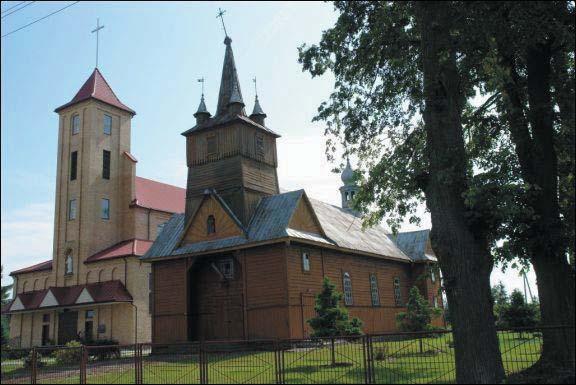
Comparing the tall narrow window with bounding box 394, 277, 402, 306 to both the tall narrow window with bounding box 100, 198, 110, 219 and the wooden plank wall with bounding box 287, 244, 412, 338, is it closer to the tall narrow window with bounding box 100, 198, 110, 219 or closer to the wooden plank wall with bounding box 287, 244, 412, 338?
the wooden plank wall with bounding box 287, 244, 412, 338

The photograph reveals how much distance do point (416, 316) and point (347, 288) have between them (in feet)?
24.4

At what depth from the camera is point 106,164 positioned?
44.7m

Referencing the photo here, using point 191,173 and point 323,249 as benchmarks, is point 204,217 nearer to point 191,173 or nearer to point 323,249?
point 191,173

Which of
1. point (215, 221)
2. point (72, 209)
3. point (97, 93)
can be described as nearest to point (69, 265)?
point (72, 209)

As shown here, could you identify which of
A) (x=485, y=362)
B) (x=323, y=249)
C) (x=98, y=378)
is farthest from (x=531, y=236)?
(x=323, y=249)

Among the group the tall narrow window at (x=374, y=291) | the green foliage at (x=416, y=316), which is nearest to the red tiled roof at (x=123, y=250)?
the tall narrow window at (x=374, y=291)

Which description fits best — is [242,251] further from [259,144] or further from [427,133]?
[427,133]

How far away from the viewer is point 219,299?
2755 centimetres

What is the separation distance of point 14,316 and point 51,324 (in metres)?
5.07

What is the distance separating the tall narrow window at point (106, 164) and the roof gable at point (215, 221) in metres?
18.5

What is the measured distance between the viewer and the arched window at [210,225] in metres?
28.0

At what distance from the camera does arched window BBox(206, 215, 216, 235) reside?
28.0 m

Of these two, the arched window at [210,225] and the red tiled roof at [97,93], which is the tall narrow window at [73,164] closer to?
the red tiled roof at [97,93]

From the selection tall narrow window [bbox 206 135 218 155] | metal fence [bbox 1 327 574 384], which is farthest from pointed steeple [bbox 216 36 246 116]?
metal fence [bbox 1 327 574 384]
